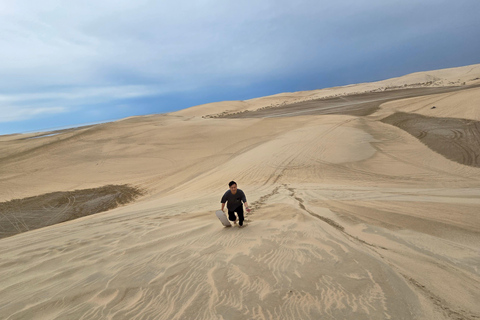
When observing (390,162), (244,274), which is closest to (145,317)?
(244,274)

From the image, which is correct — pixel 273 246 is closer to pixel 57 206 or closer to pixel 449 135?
pixel 57 206

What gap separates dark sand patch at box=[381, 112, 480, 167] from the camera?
11.9 metres

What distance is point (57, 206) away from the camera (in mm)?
10859

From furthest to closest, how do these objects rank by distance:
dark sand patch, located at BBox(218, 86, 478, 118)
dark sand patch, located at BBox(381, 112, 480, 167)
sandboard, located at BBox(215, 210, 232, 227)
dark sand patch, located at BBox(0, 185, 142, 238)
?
1. dark sand patch, located at BBox(218, 86, 478, 118)
2. dark sand patch, located at BBox(381, 112, 480, 167)
3. dark sand patch, located at BBox(0, 185, 142, 238)
4. sandboard, located at BBox(215, 210, 232, 227)

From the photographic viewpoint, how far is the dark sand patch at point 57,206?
30.0ft

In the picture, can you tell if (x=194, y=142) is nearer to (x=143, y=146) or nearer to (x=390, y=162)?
(x=143, y=146)

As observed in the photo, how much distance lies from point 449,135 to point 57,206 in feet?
67.2

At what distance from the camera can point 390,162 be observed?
1192 cm

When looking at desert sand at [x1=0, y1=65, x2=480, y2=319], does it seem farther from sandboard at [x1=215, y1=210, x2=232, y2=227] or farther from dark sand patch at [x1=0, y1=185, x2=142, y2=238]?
sandboard at [x1=215, y1=210, x2=232, y2=227]

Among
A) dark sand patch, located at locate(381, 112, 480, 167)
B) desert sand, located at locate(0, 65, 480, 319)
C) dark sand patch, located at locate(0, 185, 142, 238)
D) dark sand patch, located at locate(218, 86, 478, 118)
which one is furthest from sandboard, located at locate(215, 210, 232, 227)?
dark sand patch, located at locate(218, 86, 478, 118)

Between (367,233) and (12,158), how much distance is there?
23416mm

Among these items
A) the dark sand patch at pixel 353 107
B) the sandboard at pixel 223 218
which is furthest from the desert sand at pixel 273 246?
the dark sand patch at pixel 353 107

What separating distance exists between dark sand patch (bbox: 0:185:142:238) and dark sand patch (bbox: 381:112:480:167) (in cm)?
1519

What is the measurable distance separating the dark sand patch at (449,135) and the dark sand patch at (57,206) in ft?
49.8
